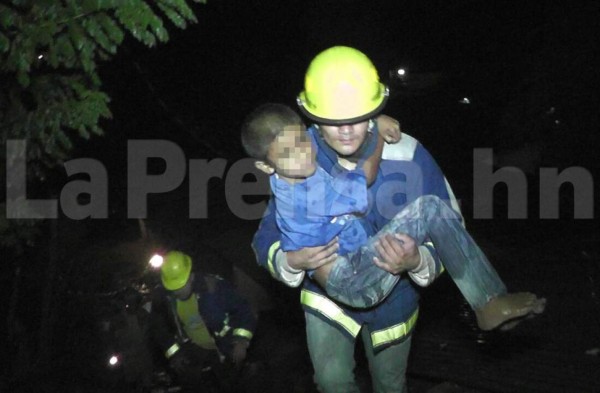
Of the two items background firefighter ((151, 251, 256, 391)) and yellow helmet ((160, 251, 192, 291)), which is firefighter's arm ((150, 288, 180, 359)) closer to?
background firefighter ((151, 251, 256, 391))

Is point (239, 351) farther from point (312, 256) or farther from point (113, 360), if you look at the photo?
point (312, 256)

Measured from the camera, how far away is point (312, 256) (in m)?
2.97

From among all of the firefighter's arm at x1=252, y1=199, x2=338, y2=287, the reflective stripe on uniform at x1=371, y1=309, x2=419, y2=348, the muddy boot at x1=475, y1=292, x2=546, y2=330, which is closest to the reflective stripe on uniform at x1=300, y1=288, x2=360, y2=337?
the reflective stripe on uniform at x1=371, y1=309, x2=419, y2=348

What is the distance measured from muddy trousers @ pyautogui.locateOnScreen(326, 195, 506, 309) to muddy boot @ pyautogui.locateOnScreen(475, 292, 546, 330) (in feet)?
0.15

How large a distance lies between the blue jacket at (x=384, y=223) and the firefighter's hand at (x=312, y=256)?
20cm

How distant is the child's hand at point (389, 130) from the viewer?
10.2 feet

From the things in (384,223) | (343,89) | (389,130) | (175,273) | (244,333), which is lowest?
(244,333)

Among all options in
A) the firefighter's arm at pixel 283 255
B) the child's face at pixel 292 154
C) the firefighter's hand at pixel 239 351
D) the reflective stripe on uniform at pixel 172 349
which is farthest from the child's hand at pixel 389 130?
the reflective stripe on uniform at pixel 172 349

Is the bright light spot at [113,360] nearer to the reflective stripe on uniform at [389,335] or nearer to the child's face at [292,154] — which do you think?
the reflective stripe on uniform at [389,335]

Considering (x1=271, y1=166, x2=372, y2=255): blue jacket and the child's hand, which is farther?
the child's hand

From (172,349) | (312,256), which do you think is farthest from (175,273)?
(312,256)

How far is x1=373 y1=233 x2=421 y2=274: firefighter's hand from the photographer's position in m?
2.90

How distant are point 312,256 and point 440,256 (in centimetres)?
61

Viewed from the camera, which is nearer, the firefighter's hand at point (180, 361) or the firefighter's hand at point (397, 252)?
the firefighter's hand at point (397, 252)
